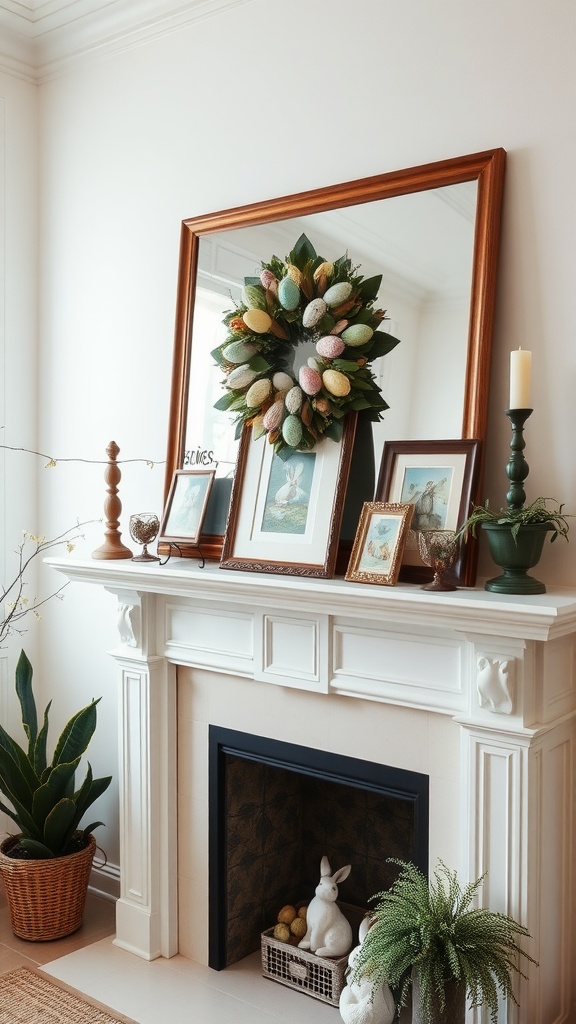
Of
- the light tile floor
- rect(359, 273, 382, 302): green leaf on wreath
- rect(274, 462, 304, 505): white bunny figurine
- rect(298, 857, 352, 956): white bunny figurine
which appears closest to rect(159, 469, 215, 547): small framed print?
rect(274, 462, 304, 505): white bunny figurine

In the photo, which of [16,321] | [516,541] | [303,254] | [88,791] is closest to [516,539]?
[516,541]

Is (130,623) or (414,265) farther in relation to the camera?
(130,623)

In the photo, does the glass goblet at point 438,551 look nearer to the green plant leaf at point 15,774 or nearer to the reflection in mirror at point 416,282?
the reflection in mirror at point 416,282

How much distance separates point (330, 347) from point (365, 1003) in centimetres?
162

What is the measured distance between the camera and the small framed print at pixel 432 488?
204 cm

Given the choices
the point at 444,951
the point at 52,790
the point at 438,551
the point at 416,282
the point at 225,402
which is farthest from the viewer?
the point at 52,790

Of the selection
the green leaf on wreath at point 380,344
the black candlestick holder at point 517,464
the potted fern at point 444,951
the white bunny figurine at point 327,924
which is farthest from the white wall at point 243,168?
the white bunny figurine at point 327,924

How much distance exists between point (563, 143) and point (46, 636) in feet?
7.86

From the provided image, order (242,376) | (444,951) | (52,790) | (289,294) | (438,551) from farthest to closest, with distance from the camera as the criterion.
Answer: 1. (52,790)
2. (242,376)
3. (289,294)
4. (438,551)
5. (444,951)

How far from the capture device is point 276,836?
9.11 ft

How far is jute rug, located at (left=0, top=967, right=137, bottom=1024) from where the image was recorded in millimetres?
Result: 2328

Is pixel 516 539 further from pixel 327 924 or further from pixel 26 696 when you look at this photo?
pixel 26 696

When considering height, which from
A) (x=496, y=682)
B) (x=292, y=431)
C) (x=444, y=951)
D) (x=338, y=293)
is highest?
(x=338, y=293)

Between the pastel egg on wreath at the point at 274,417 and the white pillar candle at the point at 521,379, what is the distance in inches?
26.4
